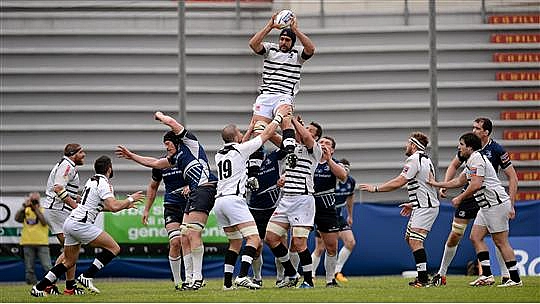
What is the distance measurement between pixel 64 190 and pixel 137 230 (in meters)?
7.41

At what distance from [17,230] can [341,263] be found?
24.0ft

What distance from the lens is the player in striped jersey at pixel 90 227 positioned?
55.9ft

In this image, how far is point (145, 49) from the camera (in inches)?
1266

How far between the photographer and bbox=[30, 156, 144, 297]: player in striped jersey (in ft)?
23.8

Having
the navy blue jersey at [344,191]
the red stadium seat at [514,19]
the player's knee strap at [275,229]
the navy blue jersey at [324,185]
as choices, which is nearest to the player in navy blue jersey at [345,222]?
the navy blue jersey at [344,191]

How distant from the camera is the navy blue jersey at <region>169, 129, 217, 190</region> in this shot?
17.6 metres

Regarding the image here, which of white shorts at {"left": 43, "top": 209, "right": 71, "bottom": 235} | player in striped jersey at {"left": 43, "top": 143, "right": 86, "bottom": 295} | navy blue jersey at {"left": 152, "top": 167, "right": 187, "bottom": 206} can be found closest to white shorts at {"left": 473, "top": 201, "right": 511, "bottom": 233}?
navy blue jersey at {"left": 152, "top": 167, "right": 187, "bottom": 206}

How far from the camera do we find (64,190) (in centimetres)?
1897

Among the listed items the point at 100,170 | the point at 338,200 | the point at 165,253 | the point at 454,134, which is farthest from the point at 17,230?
the point at 454,134

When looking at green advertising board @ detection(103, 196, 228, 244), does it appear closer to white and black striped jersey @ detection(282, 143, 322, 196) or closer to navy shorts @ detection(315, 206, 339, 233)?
navy shorts @ detection(315, 206, 339, 233)

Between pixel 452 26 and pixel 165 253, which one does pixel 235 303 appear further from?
pixel 452 26

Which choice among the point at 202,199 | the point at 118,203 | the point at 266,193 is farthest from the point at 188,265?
the point at 266,193

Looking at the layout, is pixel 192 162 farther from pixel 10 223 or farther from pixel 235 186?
pixel 10 223

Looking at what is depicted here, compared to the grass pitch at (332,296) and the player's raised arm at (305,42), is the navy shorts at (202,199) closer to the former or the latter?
the grass pitch at (332,296)
